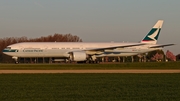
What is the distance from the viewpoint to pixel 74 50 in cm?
5466

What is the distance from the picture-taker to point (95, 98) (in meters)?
13.6

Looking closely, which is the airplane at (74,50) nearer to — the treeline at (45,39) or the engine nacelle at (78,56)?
the engine nacelle at (78,56)

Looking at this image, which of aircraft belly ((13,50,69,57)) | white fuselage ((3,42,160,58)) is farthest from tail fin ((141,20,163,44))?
aircraft belly ((13,50,69,57))

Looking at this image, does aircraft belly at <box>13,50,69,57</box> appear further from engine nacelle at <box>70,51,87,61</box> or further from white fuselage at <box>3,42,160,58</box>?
engine nacelle at <box>70,51,87,61</box>

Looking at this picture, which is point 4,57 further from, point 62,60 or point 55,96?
point 55,96

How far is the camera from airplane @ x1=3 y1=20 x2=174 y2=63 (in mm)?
52844

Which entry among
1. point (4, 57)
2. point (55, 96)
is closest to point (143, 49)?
point (4, 57)

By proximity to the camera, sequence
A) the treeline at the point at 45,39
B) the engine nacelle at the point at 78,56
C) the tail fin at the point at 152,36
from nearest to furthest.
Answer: the engine nacelle at the point at 78,56 → the tail fin at the point at 152,36 → the treeline at the point at 45,39

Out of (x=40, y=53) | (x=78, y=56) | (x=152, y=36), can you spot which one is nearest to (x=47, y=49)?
(x=40, y=53)

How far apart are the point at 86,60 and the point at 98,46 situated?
354cm

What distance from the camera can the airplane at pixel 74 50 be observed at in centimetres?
5284

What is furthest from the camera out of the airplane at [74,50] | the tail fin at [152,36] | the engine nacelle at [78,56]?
the tail fin at [152,36]

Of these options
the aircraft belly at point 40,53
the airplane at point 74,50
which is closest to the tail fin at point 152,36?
the airplane at point 74,50

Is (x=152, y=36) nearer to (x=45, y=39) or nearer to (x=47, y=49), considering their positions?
(x=47, y=49)
